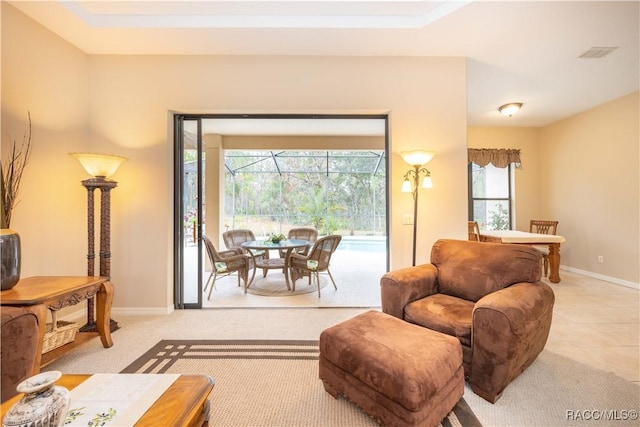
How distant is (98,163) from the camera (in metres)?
2.41

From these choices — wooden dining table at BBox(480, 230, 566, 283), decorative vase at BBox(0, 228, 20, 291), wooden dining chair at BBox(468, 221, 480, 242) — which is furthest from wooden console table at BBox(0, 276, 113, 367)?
wooden dining table at BBox(480, 230, 566, 283)

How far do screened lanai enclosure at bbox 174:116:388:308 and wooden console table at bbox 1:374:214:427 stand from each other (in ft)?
9.06

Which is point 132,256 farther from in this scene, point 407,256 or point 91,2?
point 407,256

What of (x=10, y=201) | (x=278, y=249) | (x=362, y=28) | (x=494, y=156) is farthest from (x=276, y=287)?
(x=494, y=156)

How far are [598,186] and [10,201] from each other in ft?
25.5

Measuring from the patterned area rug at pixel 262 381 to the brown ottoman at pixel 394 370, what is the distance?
0.13 meters

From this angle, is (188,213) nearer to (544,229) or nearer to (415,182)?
(415,182)

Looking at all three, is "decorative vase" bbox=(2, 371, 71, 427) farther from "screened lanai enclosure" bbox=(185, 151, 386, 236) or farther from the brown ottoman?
"screened lanai enclosure" bbox=(185, 151, 386, 236)

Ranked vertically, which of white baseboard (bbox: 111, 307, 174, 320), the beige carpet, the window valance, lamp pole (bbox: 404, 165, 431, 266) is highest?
the window valance

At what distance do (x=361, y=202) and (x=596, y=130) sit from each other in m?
5.06

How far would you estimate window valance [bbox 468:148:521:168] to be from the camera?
5293 millimetres

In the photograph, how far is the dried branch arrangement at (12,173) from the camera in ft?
6.91

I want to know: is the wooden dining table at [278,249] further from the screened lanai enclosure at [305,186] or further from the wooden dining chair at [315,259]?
the screened lanai enclosure at [305,186]

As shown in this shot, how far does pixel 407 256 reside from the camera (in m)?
3.00
